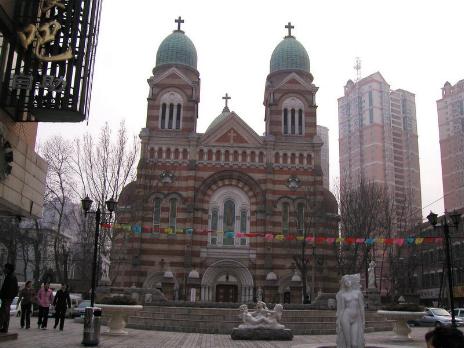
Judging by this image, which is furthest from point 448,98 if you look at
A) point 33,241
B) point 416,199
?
point 33,241

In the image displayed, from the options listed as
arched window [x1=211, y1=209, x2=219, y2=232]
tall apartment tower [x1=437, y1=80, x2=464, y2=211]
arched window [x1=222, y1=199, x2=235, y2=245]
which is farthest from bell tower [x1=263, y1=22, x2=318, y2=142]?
tall apartment tower [x1=437, y1=80, x2=464, y2=211]

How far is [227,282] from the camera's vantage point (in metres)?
41.3

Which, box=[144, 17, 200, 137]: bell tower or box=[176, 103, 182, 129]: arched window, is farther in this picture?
box=[176, 103, 182, 129]: arched window

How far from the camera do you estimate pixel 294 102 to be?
46.2 meters

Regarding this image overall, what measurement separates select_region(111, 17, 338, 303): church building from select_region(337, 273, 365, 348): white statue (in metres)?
26.0

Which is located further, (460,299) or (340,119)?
(340,119)

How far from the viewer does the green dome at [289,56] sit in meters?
48.2

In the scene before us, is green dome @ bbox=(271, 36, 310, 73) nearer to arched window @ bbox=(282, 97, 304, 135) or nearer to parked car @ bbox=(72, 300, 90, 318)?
arched window @ bbox=(282, 97, 304, 135)

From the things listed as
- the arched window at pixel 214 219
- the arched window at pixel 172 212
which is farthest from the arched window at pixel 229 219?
the arched window at pixel 172 212

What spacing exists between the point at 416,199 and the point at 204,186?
4095 cm

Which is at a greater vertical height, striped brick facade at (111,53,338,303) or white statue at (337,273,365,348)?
striped brick facade at (111,53,338,303)

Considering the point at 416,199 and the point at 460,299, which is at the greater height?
the point at 416,199

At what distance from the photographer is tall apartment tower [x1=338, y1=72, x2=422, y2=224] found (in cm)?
8238

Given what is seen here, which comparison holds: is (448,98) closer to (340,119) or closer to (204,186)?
(340,119)
